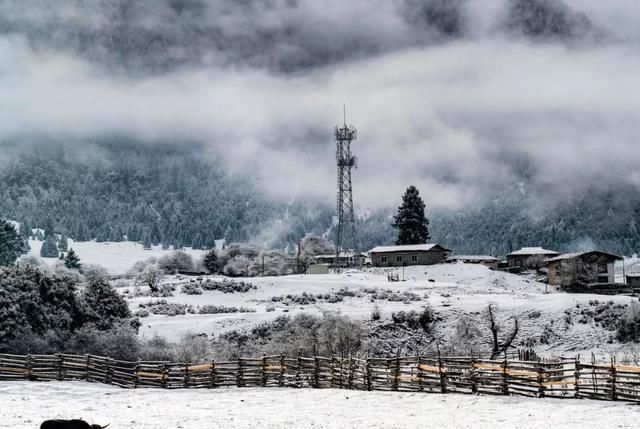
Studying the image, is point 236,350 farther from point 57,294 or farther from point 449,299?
point 449,299

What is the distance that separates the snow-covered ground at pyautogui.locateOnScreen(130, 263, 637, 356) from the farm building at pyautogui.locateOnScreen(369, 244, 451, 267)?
14.1 metres

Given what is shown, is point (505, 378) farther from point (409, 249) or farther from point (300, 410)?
point (409, 249)

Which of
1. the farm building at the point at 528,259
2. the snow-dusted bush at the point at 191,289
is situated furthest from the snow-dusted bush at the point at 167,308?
the farm building at the point at 528,259

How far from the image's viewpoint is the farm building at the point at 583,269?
108m

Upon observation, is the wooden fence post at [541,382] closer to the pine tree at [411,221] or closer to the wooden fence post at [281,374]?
the wooden fence post at [281,374]

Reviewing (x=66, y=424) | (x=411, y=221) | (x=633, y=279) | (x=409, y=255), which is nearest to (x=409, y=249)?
(x=409, y=255)

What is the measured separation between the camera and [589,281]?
109 m

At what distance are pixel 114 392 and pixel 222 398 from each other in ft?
19.7

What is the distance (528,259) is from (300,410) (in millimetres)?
118379

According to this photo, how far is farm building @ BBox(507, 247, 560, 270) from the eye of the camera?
13900cm

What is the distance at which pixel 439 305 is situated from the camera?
Answer: 76.2 m

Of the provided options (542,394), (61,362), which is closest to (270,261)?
(61,362)

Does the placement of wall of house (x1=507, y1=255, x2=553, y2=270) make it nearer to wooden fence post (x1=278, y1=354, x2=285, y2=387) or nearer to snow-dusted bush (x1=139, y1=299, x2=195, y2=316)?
snow-dusted bush (x1=139, y1=299, x2=195, y2=316)

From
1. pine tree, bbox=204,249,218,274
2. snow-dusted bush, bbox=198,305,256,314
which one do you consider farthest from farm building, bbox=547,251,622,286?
pine tree, bbox=204,249,218,274
